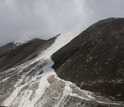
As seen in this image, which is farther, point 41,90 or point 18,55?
point 18,55

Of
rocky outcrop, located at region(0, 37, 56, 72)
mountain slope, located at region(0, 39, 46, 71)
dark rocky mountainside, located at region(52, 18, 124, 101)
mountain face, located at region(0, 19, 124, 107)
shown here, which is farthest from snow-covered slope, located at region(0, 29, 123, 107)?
mountain slope, located at region(0, 39, 46, 71)

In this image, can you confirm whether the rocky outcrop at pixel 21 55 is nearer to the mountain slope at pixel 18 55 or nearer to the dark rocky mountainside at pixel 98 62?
the mountain slope at pixel 18 55

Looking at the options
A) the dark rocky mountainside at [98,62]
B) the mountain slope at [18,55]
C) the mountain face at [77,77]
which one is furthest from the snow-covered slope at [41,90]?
the mountain slope at [18,55]

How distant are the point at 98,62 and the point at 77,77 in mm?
6220

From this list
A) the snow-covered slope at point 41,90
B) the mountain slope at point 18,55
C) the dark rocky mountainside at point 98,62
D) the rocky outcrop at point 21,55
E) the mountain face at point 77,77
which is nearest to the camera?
the snow-covered slope at point 41,90

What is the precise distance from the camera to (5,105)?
53.8 m

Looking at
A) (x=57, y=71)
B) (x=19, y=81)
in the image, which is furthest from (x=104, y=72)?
(x=19, y=81)

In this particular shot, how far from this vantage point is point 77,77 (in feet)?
170

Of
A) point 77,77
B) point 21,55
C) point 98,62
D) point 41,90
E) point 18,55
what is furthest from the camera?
point 18,55

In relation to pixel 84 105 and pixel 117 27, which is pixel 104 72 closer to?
pixel 84 105

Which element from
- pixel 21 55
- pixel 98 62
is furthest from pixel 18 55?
pixel 98 62

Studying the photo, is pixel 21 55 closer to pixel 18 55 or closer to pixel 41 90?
pixel 18 55

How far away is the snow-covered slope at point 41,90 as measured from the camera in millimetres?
41406

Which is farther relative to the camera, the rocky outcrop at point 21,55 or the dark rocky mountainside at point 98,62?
the rocky outcrop at point 21,55
